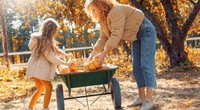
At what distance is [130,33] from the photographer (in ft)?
16.0

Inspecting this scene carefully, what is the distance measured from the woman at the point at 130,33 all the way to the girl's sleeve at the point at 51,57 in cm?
50

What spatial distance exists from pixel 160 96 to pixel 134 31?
6.04 feet

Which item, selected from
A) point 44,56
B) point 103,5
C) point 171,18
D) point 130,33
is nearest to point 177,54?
point 171,18

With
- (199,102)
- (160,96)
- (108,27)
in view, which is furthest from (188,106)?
(108,27)

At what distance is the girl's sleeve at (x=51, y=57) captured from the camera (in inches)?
195

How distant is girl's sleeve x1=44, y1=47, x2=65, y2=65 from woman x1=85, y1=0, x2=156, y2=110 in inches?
19.7

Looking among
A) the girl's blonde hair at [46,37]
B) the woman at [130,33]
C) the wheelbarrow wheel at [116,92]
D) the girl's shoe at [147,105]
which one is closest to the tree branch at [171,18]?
the woman at [130,33]

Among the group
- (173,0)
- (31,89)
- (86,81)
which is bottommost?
(31,89)

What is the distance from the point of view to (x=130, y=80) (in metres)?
8.98

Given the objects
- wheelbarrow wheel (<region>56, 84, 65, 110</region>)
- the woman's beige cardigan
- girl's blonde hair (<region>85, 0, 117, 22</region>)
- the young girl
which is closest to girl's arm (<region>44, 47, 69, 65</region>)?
the young girl

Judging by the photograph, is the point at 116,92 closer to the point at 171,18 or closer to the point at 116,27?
the point at 116,27

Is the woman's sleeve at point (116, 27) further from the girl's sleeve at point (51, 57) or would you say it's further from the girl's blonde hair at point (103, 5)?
the girl's sleeve at point (51, 57)

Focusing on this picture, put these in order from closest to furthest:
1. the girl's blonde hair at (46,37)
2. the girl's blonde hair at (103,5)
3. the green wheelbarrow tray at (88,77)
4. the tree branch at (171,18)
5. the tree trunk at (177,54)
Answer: the girl's blonde hair at (103,5)
the green wheelbarrow tray at (88,77)
the girl's blonde hair at (46,37)
the tree trunk at (177,54)
the tree branch at (171,18)

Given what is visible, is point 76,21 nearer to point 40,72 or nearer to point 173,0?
point 173,0
